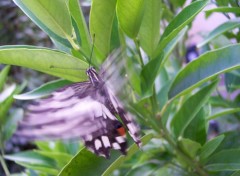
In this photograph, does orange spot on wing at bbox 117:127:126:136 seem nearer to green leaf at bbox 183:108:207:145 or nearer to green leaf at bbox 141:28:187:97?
green leaf at bbox 141:28:187:97

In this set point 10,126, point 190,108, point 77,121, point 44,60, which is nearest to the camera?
point 77,121

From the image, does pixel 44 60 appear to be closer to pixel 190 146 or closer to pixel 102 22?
pixel 102 22

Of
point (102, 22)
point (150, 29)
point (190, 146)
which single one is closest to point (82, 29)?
point (102, 22)

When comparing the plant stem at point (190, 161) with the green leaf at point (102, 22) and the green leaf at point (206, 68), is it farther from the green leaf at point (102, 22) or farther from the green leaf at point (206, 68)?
the green leaf at point (102, 22)

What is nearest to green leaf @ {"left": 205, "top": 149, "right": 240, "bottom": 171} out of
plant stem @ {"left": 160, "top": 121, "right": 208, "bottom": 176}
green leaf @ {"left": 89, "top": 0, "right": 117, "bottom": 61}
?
plant stem @ {"left": 160, "top": 121, "right": 208, "bottom": 176}

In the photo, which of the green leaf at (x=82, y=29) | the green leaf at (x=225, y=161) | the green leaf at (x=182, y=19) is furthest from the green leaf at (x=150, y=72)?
the green leaf at (x=225, y=161)

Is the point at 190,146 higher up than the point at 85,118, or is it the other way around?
the point at 85,118
